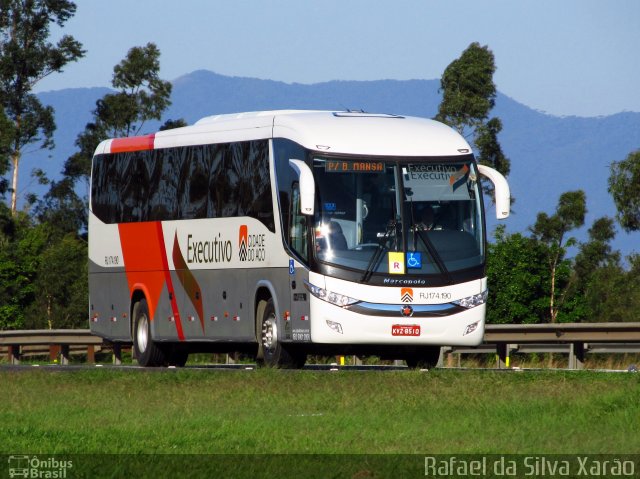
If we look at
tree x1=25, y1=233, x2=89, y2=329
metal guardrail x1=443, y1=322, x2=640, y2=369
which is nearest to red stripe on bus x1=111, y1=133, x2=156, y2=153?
metal guardrail x1=443, y1=322, x2=640, y2=369

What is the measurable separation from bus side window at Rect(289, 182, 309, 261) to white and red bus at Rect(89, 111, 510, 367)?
0.03 metres

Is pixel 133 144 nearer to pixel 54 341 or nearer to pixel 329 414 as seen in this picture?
pixel 54 341

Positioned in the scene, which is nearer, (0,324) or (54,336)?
(54,336)

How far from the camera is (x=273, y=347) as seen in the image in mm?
21766

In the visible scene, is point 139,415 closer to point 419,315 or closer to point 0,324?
point 419,315

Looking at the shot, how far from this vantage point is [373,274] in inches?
795

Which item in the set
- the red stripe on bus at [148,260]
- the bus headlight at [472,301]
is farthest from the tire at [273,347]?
the red stripe on bus at [148,260]

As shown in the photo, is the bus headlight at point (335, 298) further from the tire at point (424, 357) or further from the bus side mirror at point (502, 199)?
the bus side mirror at point (502, 199)

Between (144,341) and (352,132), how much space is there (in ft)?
21.2

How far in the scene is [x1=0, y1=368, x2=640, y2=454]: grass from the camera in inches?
412

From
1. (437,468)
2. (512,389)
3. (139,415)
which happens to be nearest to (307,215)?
(512,389)

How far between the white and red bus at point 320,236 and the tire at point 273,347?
25 mm

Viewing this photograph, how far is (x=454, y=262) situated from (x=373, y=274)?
1155 mm

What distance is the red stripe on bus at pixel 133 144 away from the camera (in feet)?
85.2
